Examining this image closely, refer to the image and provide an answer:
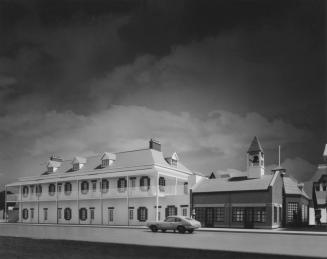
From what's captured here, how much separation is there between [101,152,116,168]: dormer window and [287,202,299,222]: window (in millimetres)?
11906

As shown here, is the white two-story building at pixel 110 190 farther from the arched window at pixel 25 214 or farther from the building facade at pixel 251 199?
the building facade at pixel 251 199

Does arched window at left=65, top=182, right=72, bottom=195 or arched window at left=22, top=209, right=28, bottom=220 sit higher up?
arched window at left=65, top=182, right=72, bottom=195

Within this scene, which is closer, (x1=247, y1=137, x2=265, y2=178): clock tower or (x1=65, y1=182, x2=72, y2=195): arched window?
(x1=247, y1=137, x2=265, y2=178): clock tower

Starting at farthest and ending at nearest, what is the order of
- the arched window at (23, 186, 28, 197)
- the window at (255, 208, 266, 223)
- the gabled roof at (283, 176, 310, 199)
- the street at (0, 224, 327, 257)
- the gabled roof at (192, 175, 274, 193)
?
1. the arched window at (23, 186, 28, 197)
2. the gabled roof at (283, 176, 310, 199)
3. the gabled roof at (192, 175, 274, 193)
4. the window at (255, 208, 266, 223)
5. the street at (0, 224, 327, 257)

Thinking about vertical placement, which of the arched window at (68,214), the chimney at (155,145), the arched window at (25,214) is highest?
the chimney at (155,145)

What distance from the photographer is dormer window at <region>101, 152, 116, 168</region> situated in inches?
1076

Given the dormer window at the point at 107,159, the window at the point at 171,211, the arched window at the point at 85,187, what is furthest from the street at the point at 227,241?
the dormer window at the point at 107,159

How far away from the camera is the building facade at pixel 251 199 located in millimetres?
20656

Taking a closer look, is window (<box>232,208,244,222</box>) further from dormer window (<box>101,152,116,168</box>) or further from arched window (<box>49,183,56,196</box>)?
arched window (<box>49,183,56,196</box>)

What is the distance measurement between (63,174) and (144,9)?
18.8 meters

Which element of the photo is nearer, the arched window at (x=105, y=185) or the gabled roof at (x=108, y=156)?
the arched window at (x=105, y=185)

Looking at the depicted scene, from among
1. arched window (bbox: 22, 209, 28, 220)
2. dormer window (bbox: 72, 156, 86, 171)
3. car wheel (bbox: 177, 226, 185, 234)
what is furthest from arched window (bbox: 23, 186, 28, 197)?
car wheel (bbox: 177, 226, 185, 234)

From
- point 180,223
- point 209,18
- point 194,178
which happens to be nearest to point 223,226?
point 194,178

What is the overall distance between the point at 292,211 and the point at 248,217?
366 cm
